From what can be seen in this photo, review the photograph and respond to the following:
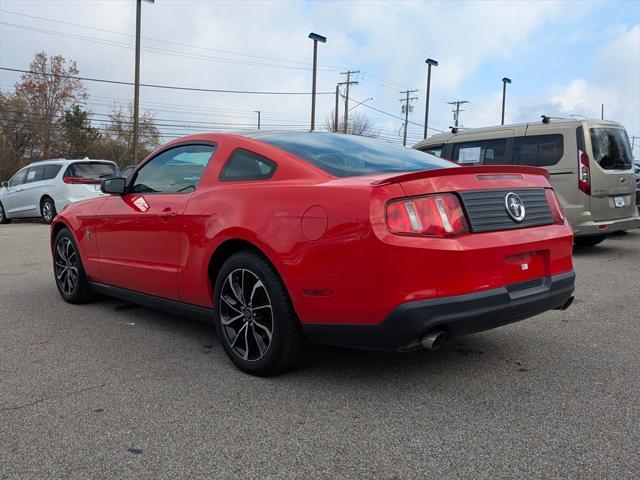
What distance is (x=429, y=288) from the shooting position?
2.73 metres

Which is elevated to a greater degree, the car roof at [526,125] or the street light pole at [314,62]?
the street light pole at [314,62]

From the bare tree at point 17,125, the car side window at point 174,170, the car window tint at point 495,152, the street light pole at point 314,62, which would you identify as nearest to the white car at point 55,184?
the car window tint at point 495,152

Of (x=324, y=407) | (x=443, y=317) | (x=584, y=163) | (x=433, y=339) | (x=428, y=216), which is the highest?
(x=584, y=163)

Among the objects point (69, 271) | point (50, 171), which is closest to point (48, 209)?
point (50, 171)

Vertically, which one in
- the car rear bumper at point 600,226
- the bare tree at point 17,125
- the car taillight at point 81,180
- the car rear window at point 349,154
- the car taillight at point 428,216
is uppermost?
the bare tree at point 17,125

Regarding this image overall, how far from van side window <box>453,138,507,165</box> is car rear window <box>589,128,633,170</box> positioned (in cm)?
131

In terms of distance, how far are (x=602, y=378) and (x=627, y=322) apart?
4.86ft

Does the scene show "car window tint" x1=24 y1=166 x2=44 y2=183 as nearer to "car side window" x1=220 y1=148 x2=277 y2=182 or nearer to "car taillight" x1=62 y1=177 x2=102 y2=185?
"car taillight" x1=62 y1=177 x2=102 y2=185

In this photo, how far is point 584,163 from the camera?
784 centimetres

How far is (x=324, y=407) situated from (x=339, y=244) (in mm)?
836

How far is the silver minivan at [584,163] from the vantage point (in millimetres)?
7879

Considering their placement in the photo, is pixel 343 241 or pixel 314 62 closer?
pixel 343 241

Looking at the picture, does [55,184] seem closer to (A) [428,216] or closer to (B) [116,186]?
(B) [116,186]

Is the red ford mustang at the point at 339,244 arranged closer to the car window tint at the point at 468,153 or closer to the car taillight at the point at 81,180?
the car window tint at the point at 468,153
